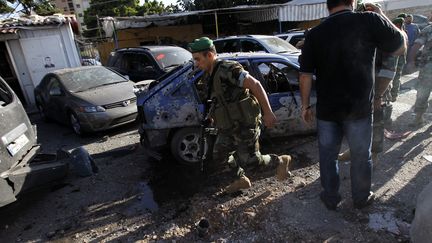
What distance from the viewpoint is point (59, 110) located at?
6.97 m

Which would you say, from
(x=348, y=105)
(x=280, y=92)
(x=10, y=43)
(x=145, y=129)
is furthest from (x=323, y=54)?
(x=10, y=43)

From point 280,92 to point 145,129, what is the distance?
1.98m

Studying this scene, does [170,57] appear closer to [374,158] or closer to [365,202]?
[374,158]

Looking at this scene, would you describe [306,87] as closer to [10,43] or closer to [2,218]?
[2,218]

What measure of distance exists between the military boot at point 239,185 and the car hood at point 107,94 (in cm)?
379

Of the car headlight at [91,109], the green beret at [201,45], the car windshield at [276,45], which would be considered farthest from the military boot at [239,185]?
the car windshield at [276,45]

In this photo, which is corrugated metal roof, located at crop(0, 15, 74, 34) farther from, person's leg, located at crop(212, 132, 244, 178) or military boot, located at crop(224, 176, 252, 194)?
military boot, located at crop(224, 176, 252, 194)

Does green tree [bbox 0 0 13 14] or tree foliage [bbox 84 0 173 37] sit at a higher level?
green tree [bbox 0 0 13 14]

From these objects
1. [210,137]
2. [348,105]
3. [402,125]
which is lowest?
[402,125]

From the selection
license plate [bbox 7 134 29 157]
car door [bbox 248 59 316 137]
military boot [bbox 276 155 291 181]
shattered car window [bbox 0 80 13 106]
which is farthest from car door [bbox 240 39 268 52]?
license plate [bbox 7 134 29 157]

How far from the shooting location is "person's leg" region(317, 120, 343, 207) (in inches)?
108

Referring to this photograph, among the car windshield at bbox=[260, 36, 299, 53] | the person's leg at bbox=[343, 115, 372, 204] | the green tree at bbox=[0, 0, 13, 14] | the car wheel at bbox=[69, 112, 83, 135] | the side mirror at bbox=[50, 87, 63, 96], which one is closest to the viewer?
the person's leg at bbox=[343, 115, 372, 204]

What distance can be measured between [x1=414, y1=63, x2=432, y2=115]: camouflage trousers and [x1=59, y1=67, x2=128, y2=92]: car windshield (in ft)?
19.8

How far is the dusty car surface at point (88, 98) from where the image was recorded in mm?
6168
